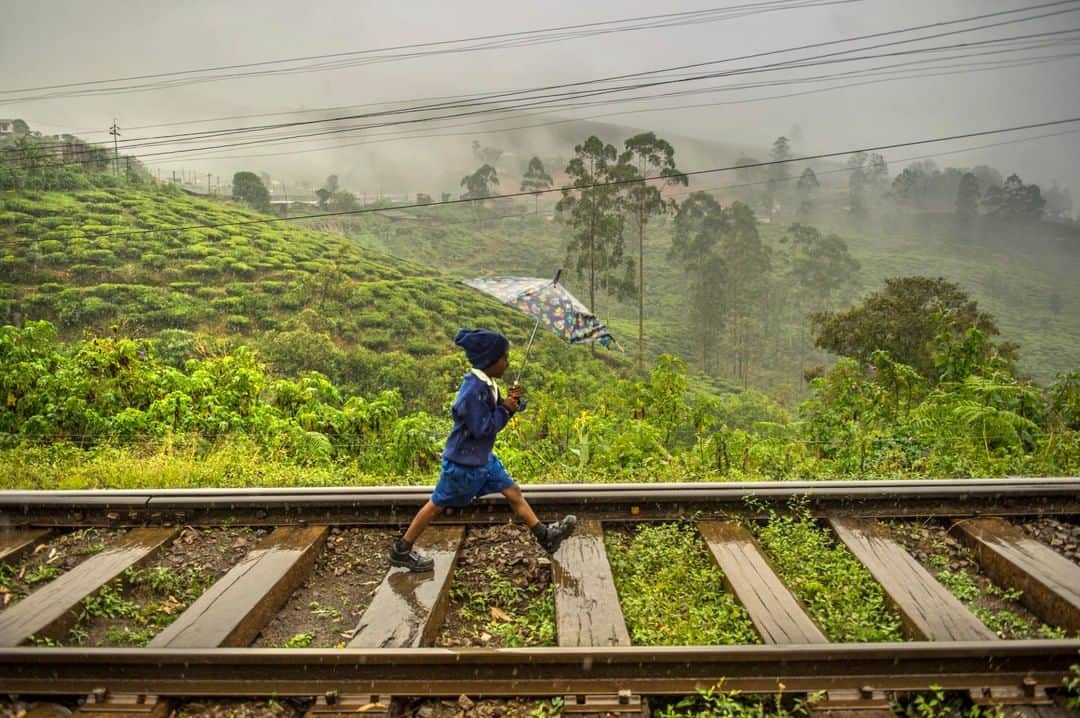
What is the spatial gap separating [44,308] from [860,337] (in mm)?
32924

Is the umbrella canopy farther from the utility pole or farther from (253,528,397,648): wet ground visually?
the utility pole

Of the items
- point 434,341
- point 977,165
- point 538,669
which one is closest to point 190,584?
point 538,669

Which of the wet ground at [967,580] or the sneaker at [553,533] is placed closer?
the wet ground at [967,580]

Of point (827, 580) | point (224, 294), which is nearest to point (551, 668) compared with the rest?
point (827, 580)

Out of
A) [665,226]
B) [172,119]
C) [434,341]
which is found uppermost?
[172,119]

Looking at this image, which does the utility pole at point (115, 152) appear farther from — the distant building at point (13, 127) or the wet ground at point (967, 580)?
the wet ground at point (967, 580)

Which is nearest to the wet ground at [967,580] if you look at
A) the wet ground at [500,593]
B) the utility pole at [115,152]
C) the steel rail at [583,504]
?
the steel rail at [583,504]

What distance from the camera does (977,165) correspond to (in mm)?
127750

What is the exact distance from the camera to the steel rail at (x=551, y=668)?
317 centimetres

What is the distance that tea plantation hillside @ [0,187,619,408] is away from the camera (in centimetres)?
2928

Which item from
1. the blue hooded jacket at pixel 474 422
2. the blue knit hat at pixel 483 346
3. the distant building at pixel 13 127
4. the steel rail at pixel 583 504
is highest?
the distant building at pixel 13 127

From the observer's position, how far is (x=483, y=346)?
425 cm

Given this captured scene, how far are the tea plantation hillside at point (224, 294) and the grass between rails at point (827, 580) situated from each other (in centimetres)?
2271

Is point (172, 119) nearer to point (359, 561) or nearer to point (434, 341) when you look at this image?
point (434, 341)
